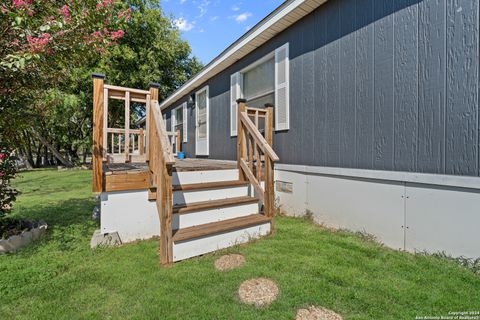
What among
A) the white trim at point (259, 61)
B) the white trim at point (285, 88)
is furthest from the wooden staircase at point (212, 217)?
the white trim at point (259, 61)

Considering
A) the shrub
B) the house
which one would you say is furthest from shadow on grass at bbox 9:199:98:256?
the house

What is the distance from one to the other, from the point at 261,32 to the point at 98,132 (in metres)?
3.33

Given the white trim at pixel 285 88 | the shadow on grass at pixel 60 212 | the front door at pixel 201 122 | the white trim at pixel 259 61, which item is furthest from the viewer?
the front door at pixel 201 122

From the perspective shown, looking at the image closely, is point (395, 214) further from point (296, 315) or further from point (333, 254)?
point (296, 315)

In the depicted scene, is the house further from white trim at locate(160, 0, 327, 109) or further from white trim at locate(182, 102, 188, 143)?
white trim at locate(182, 102, 188, 143)

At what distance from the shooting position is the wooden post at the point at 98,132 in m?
2.80

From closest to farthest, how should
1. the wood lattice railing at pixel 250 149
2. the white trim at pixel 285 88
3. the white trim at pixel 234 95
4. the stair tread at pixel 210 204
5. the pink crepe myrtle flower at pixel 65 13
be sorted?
the pink crepe myrtle flower at pixel 65 13
the stair tread at pixel 210 204
the wood lattice railing at pixel 250 149
the white trim at pixel 285 88
the white trim at pixel 234 95

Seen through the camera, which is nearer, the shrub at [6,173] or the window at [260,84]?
the shrub at [6,173]

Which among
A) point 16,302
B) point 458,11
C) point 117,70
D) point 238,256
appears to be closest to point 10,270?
point 16,302

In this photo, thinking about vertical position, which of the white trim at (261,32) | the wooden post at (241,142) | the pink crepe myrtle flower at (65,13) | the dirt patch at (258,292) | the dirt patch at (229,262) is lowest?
the dirt patch at (258,292)

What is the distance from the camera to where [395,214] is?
2777 mm

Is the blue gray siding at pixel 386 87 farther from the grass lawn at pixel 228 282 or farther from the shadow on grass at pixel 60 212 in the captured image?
the shadow on grass at pixel 60 212

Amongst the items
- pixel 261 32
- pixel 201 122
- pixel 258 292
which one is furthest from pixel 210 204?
pixel 201 122

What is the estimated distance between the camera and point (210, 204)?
9.92ft
